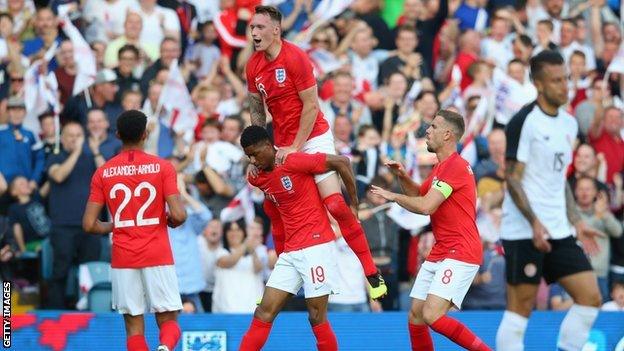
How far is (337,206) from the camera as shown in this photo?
1241cm

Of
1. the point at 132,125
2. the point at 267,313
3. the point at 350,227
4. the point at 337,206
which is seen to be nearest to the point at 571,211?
the point at 350,227

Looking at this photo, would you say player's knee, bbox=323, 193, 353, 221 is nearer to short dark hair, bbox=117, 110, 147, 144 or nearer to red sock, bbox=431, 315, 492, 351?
red sock, bbox=431, 315, 492, 351

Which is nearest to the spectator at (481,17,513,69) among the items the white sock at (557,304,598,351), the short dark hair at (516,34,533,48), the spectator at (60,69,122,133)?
the short dark hair at (516,34,533,48)

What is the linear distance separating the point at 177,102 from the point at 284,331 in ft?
14.8

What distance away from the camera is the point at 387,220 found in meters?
17.2

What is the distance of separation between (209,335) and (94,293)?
240 centimetres

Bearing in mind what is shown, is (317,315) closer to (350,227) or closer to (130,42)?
(350,227)

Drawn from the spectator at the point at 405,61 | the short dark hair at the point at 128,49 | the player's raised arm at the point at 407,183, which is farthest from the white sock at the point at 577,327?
the short dark hair at the point at 128,49

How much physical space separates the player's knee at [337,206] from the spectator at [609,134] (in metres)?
7.30

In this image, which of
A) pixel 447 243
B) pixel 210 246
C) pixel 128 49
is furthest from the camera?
pixel 128 49

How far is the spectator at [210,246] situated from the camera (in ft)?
55.6

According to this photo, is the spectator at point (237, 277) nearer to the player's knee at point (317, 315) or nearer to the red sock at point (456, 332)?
the player's knee at point (317, 315)

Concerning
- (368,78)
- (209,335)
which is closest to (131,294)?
(209,335)

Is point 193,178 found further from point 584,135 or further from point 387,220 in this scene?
point 584,135
